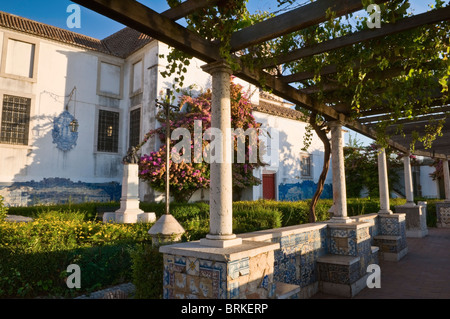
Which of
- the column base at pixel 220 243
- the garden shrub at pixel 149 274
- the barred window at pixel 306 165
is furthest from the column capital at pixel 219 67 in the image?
the barred window at pixel 306 165

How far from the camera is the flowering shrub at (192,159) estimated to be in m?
12.6

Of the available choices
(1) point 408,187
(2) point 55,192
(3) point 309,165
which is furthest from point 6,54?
(3) point 309,165

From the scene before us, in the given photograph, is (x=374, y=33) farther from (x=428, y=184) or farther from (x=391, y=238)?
(x=428, y=184)

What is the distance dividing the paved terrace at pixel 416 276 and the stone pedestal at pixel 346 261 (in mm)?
154

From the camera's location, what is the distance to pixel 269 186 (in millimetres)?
17641

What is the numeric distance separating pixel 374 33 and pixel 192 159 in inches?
412

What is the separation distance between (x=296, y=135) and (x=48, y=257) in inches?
658

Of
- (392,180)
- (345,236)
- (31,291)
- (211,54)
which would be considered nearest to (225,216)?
(211,54)

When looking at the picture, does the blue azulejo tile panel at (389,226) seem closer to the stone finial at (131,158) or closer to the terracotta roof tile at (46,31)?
the stone finial at (131,158)

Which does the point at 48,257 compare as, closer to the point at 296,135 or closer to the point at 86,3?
the point at 86,3

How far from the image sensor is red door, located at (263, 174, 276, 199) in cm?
1733

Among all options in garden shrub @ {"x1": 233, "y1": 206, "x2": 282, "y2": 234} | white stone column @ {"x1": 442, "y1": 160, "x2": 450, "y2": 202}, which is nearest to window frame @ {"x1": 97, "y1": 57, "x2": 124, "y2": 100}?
garden shrub @ {"x1": 233, "y1": 206, "x2": 282, "y2": 234}

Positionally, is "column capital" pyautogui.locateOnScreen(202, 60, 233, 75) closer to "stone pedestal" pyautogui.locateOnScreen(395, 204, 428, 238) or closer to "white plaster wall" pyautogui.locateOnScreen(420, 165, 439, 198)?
"stone pedestal" pyautogui.locateOnScreen(395, 204, 428, 238)

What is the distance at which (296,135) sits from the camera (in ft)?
64.4
